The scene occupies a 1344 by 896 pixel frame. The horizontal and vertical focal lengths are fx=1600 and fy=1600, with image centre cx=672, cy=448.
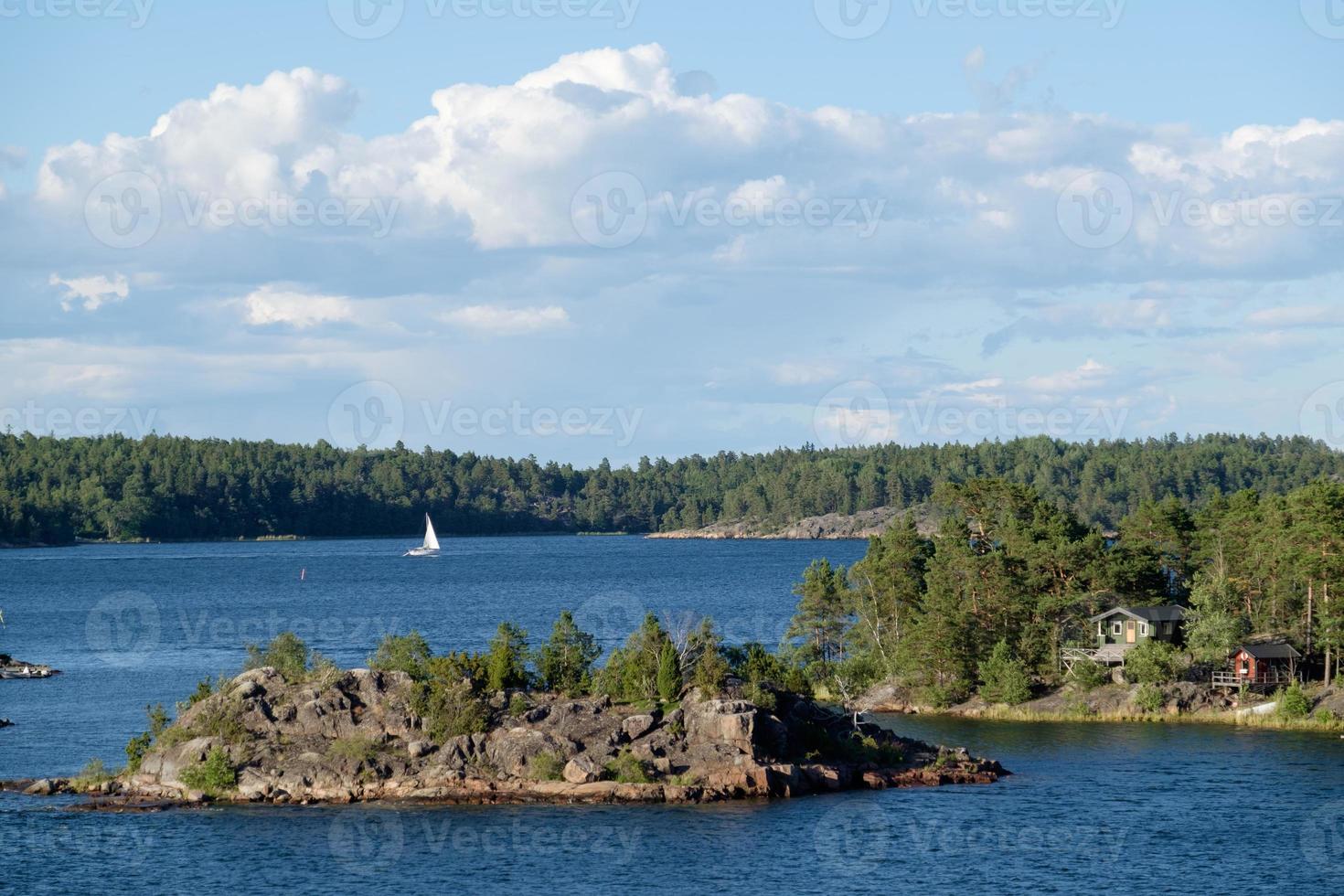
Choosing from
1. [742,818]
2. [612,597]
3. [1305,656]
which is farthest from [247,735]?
[612,597]

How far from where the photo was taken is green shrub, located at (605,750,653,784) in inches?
2571

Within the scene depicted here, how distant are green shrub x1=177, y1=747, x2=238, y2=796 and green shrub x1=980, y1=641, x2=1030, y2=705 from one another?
146ft

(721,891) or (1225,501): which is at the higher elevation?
(1225,501)

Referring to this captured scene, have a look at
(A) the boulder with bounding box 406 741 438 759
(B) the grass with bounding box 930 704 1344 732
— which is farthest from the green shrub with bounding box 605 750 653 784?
(B) the grass with bounding box 930 704 1344 732

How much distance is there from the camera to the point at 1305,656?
298 feet

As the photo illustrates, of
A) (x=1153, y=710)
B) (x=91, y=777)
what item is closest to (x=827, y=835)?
(x=91, y=777)

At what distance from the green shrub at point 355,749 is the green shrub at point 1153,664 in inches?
1757

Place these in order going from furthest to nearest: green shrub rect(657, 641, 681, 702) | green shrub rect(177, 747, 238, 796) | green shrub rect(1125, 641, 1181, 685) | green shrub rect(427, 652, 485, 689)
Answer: green shrub rect(1125, 641, 1181, 685)
green shrub rect(657, 641, 681, 702)
green shrub rect(427, 652, 485, 689)
green shrub rect(177, 747, 238, 796)

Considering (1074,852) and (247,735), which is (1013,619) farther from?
(247,735)

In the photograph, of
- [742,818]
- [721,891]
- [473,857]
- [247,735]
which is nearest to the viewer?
[721,891]

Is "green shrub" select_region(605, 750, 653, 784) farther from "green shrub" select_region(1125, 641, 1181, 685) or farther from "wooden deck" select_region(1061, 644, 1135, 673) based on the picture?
"green shrub" select_region(1125, 641, 1181, 685)

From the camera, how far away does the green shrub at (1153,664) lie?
8962 cm

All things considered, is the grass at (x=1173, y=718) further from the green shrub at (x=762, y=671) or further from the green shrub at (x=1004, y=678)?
the green shrub at (x=762, y=671)

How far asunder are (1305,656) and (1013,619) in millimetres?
16317
